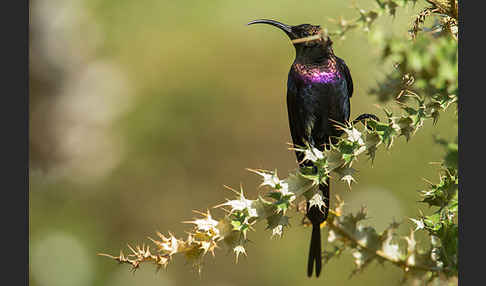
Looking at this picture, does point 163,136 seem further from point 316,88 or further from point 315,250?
point 315,250

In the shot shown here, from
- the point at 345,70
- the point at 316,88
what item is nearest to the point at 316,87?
the point at 316,88

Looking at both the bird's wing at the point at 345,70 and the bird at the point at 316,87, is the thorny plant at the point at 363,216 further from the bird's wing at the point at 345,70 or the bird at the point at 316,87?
the bird's wing at the point at 345,70

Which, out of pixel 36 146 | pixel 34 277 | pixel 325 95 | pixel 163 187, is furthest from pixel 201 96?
pixel 325 95

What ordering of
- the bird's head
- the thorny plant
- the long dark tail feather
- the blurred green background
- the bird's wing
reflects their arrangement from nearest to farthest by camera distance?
the thorny plant, the long dark tail feather, the bird's head, the bird's wing, the blurred green background

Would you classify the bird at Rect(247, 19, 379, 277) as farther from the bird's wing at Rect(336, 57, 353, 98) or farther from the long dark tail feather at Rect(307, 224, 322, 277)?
the long dark tail feather at Rect(307, 224, 322, 277)

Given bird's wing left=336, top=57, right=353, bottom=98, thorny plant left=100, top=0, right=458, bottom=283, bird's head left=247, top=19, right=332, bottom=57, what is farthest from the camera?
bird's wing left=336, top=57, right=353, bottom=98

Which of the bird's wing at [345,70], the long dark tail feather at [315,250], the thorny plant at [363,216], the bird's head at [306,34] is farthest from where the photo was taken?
the bird's wing at [345,70]

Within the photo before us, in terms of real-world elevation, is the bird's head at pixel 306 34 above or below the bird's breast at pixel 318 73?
above

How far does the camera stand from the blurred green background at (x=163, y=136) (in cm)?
404

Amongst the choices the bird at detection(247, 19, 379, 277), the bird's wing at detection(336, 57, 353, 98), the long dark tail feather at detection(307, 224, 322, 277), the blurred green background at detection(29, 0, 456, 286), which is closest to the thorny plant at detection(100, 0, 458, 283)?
the long dark tail feather at detection(307, 224, 322, 277)

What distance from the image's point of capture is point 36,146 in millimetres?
4676

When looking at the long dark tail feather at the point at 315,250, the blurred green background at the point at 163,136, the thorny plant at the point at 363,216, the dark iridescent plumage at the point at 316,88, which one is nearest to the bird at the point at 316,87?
the dark iridescent plumage at the point at 316,88

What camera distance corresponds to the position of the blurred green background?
13.3ft

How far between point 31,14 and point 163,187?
2.13 meters
